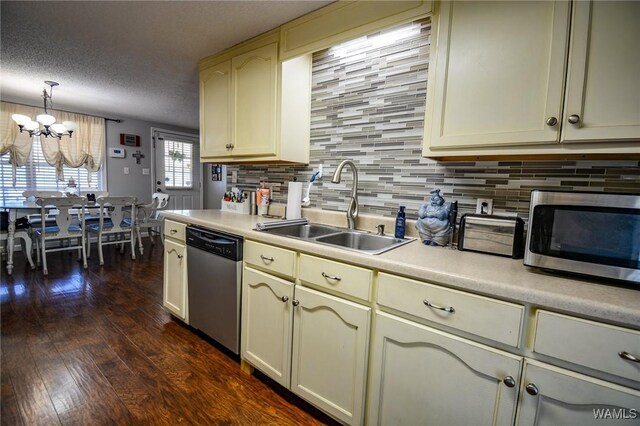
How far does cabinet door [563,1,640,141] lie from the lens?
35.5 inches

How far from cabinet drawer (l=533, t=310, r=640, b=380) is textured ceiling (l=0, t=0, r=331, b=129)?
5.95 ft

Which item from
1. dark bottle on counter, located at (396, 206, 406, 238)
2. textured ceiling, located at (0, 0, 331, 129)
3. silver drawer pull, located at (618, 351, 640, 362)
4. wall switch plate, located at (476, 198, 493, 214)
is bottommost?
silver drawer pull, located at (618, 351, 640, 362)

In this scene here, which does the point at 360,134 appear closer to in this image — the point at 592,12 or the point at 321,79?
Answer: the point at 321,79

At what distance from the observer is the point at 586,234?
2.98 feet

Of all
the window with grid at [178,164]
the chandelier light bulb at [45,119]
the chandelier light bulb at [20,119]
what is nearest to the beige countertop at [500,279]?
the chandelier light bulb at [45,119]

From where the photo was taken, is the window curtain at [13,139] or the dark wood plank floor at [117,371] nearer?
the dark wood plank floor at [117,371]

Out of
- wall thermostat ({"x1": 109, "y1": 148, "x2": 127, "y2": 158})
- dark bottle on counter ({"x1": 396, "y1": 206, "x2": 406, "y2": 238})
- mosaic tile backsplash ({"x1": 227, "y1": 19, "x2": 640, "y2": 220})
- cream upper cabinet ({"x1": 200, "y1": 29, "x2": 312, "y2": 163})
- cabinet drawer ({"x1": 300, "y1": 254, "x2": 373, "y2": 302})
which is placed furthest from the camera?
wall thermostat ({"x1": 109, "y1": 148, "x2": 127, "y2": 158})

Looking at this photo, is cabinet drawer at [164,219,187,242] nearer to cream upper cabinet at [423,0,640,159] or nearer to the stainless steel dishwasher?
the stainless steel dishwasher

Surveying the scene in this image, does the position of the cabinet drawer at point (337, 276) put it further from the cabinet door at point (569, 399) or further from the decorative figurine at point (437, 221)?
the cabinet door at point (569, 399)

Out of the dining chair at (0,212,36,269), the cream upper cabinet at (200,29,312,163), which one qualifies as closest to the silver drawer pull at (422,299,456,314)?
the cream upper cabinet at (200,29,312,163)

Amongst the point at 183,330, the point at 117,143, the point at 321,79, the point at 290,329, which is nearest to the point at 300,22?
the point at 321,79

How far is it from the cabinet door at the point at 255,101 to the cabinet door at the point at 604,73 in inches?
58.4

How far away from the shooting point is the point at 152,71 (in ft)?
9.11

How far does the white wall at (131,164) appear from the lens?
4.91 m
